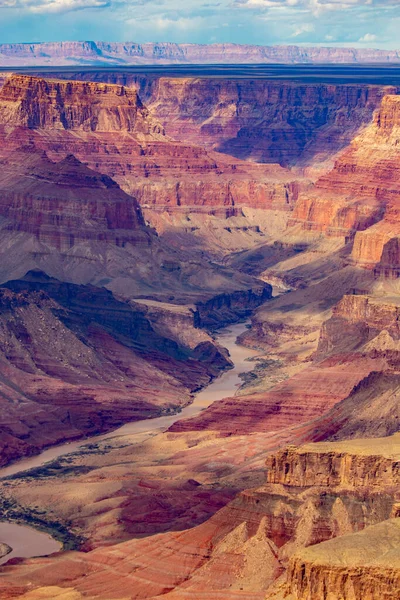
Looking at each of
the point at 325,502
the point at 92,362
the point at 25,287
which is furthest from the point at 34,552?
the point at 25,287

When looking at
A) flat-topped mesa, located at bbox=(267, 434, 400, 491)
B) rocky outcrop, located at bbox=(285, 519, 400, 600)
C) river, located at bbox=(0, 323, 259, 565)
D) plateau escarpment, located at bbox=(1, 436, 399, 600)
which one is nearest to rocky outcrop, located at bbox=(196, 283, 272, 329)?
river, located at bbox=(0, 323, 259, 565)

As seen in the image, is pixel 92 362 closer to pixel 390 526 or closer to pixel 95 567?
pixel 95 567

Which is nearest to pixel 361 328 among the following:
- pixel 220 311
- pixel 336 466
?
pixel 220 311

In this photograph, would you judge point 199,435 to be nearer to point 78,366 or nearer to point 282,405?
point 282,405

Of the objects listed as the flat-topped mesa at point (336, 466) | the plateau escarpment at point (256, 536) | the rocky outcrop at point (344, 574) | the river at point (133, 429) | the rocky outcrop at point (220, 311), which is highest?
the rocky outcrop at point (344, 574)

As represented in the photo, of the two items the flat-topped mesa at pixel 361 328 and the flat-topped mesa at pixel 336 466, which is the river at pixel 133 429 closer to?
the flat-topped mesa at pixel 361 328

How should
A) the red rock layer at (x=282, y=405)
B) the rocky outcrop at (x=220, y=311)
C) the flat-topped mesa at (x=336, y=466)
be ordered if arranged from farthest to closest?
the rocky outcrop at (x=220, y=311) < the red rock layer at (x=282, y=405) < the flat-topped mesa at (x=336, y=466)

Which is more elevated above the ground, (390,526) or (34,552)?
(390,526)

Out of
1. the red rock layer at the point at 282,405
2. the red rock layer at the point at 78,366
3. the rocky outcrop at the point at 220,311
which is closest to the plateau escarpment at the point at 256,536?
the red rock layer at the point at 282,405
